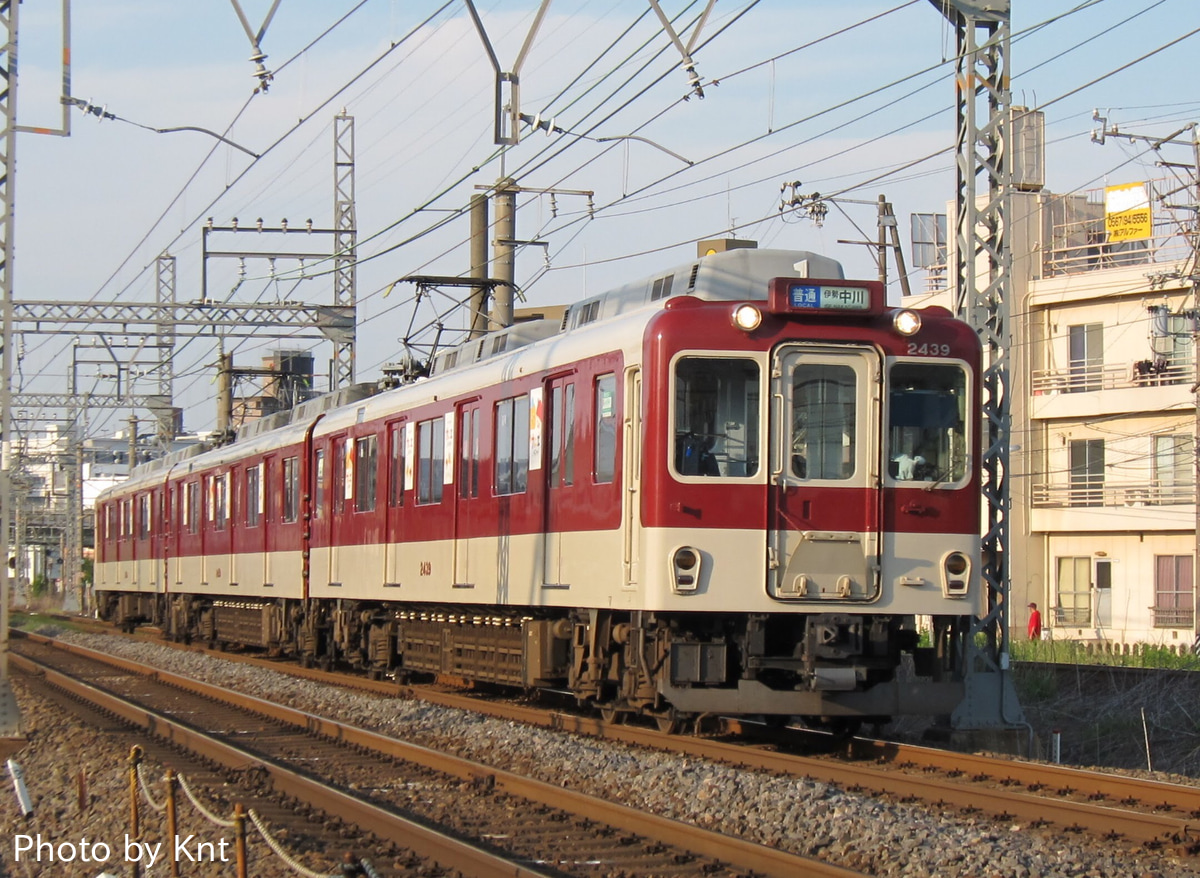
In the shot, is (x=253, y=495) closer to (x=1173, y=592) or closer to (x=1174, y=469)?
(x=1173, y=592)

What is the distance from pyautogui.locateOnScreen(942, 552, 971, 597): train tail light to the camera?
10812mm

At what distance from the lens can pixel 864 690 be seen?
35.0 feet

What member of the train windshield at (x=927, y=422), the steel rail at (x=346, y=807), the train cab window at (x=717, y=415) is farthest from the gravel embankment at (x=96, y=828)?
the train windshield at (x=927, y=422)

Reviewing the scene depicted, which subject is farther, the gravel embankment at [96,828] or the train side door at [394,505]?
the train side door at [394,505]

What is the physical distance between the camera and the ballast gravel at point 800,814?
7039 mm

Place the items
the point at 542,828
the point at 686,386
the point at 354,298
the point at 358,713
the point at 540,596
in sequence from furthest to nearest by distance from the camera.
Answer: the point at 354,298, the point at 358,713, the point at 540,596, the point at 686,386, the point at 542,828

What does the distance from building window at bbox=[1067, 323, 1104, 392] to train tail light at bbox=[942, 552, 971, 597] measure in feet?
84.3

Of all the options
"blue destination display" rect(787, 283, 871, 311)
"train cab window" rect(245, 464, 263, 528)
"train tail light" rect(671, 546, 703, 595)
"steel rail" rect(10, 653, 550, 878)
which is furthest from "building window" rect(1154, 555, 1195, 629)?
"train tail light" rect(671, 546, 703, 595)

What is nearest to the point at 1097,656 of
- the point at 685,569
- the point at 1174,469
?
the point at 685,569

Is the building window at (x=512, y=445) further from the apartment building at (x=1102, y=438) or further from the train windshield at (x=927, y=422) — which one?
the apartment building at (x=1102, y=438)

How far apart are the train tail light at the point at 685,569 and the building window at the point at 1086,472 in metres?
26.7

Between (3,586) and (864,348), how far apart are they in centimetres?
702

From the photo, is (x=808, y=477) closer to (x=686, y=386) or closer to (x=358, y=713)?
(x=686, y=386)

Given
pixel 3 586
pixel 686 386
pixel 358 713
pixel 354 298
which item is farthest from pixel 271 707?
pixel 354 298
